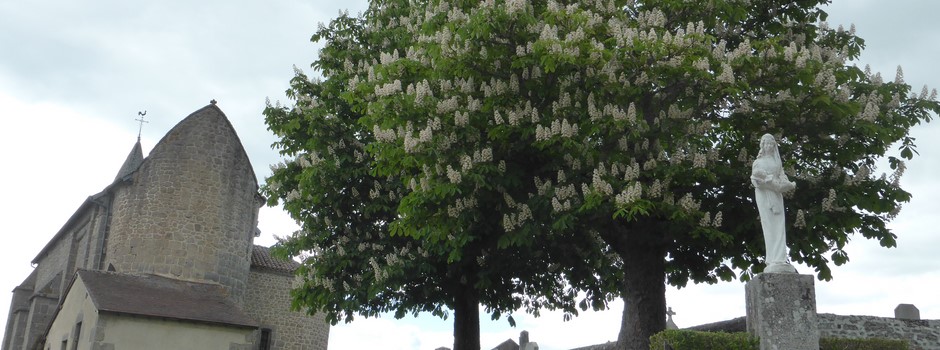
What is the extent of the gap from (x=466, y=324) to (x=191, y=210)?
14.8 m

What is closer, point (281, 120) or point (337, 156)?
point (337, 156)

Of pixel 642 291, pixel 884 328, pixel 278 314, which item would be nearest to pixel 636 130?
pixel 642 291

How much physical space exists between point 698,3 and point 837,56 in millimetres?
2400

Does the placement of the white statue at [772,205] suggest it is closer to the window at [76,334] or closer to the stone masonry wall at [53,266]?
the window at [76,334]

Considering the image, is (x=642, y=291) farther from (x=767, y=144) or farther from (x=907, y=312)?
(x=907, y=312)

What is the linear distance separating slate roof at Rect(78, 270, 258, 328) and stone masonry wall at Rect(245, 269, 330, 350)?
506 centimetres

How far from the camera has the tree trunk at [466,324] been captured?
18000mm

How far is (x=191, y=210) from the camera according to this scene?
28984 mm

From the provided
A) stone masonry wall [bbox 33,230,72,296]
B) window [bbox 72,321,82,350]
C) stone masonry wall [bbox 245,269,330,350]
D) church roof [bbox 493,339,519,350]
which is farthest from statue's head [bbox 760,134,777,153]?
stone masonry wall [bbox 33,230,72,296]

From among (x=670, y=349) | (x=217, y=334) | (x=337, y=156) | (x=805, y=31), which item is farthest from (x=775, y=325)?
(x=217, y=334)

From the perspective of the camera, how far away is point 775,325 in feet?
31.2

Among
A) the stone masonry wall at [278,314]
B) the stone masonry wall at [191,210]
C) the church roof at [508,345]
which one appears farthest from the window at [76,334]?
the church roof at [508,345]

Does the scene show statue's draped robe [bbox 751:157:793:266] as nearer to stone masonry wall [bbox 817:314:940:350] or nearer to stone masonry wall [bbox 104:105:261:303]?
stone masonry wall [bbox 817:314:940:350]

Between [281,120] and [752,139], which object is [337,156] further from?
[752,139]
